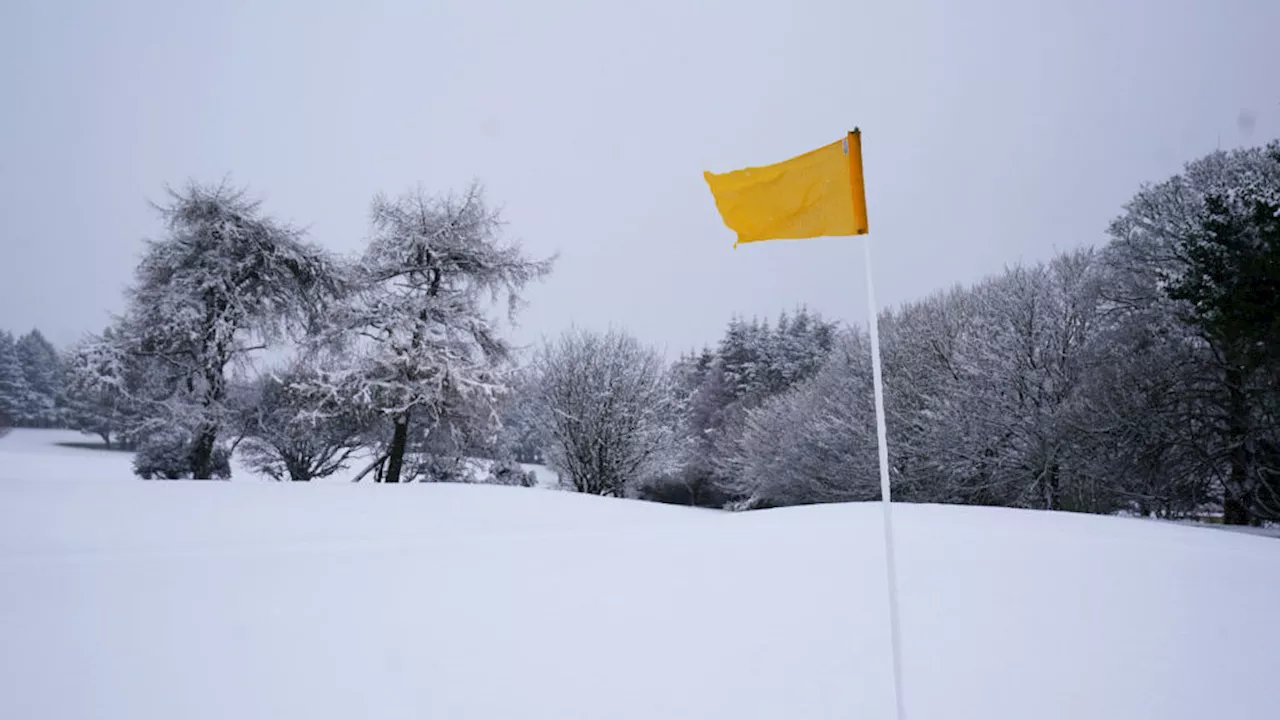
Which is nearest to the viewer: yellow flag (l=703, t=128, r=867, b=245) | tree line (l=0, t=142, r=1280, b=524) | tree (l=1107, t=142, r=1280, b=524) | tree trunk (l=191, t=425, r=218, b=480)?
yellow flag (l=703, t=128, r=867, b=245)

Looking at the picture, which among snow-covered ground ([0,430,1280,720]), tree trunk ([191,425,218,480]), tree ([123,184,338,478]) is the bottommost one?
snow-covered ground ([0,430,1280,720])

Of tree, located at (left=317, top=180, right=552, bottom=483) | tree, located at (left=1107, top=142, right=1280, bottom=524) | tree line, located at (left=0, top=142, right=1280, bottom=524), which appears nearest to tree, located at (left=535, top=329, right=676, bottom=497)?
tree line, located at (left=0, top=142, right=1280, bottom=524)

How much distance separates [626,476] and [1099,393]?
15.4 m

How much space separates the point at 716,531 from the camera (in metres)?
7.84

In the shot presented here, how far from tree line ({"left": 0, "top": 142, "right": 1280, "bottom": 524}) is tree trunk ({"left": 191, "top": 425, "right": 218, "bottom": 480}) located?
6 cm

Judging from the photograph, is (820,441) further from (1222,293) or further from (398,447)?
(398,447)

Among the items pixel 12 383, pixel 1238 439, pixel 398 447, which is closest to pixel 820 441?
pixel 1238 439

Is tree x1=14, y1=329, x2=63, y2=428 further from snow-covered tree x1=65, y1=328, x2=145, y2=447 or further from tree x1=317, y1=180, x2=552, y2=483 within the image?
tree x1=317, y1=180, x2=552, y2=483

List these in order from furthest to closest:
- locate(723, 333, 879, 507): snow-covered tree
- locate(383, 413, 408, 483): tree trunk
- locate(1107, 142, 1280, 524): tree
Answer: locate(723, 333, 879, 507): snow-covered tree, locate(383, 413, 408, 483): tree trunk, locate(1107, 142, 1280, 524): tree

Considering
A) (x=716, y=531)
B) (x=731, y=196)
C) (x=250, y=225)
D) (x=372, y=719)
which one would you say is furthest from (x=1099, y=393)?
(x=250, y=225)

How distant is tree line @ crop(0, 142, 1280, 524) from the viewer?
1468cm

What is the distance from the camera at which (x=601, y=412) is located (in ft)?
76.6

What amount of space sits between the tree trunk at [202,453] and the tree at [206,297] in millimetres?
22

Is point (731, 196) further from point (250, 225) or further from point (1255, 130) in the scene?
point (1255, 130)
